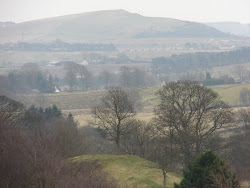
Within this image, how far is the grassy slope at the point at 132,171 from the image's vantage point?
28781 millimetres

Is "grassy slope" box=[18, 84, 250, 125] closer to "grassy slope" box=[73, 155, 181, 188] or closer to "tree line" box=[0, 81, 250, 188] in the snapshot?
"tree line" box=[0, 81, 250, 188]

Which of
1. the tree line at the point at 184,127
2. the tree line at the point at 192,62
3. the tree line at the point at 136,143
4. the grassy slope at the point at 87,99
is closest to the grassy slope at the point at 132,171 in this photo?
the tree line at the point at 136,143

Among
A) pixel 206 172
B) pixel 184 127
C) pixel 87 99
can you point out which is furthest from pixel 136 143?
pixel 87 99

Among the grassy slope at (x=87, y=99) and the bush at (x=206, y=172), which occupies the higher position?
the bush at (x=206, y=172)

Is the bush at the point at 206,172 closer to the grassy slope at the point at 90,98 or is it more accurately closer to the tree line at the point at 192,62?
the grassy slope at the point at 90,98

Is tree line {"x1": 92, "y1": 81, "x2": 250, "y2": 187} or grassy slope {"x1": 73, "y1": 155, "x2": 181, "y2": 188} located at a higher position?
tree line {"x1": 92, "y1": 81, "x2": 250, "y2": 187}

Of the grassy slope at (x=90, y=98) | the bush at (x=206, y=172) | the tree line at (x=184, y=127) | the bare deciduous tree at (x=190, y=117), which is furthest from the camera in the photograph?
the grassy slope at (x=90, y=98)

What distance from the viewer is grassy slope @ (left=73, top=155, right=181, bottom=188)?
28.8m

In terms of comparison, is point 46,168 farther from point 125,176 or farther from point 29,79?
point 29,79

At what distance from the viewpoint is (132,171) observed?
32281mm

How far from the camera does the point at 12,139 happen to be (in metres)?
29.1

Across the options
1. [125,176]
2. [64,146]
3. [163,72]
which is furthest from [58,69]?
[125,176]

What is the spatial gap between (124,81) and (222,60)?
79.3 m

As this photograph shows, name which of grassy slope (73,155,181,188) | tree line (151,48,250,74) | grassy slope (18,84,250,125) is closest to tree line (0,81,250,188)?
grassy slope (73,155,181,188)
